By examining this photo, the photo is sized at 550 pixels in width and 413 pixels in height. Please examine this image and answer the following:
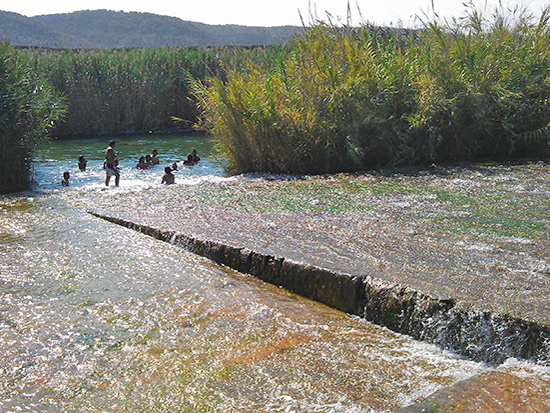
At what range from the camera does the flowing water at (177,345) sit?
3236 millimetres

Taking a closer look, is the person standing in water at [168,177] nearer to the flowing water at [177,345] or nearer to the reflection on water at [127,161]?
the reflection on water at [127,161]

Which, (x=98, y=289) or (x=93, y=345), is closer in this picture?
(x=93, y=345)

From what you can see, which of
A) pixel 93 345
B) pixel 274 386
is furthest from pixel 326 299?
pixel 93 345

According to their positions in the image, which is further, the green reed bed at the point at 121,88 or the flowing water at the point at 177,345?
the green reed bed at the point at 121,88

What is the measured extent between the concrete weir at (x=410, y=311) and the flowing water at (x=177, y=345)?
116mm

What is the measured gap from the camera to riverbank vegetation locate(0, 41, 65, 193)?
9.77 meters

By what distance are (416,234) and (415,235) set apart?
41mm

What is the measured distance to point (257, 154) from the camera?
10.3m

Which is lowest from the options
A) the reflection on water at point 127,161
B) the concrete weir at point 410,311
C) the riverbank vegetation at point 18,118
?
the reflection on water at point 127,161

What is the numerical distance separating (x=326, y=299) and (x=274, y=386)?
1419 mm

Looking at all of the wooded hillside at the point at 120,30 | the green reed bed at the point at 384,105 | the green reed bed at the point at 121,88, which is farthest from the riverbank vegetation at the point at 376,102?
the wooded hillside at the point at 120,30

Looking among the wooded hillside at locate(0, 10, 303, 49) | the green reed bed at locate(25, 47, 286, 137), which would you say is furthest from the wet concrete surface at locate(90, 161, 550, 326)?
the wooded hillside at locate(0, 10, 303, 49)

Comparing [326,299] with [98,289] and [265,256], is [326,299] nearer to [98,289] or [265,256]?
[265,256]

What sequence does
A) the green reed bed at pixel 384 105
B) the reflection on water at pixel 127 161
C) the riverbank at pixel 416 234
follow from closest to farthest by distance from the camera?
the riverbank at pixel 416 234
the green reed bed at pixel 384 105
the reflection on water at pixel 127 161
